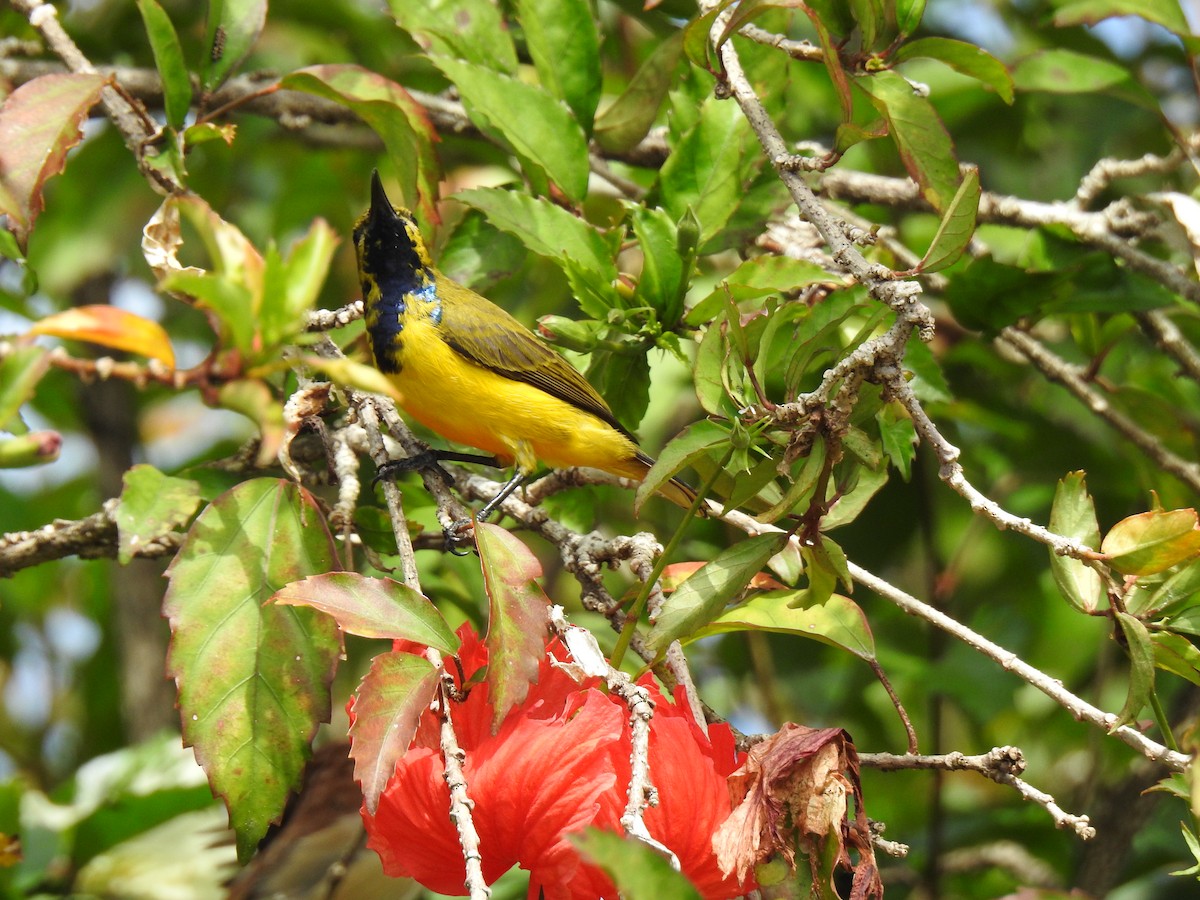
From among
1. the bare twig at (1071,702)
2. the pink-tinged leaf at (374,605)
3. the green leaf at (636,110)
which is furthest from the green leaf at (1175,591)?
the green leaf at (636,110)

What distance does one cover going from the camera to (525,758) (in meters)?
1.63

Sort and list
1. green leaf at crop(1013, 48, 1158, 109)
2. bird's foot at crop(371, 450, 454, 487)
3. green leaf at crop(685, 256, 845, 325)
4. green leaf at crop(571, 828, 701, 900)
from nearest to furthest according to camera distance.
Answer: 1. green leaf at crop(571, 828, 701, 900)
2. green leaf at crop(685, 256, 845, 325)
3. bird's foot at crop(371, 450, 454, 487)
4. green leaf at crop(1013, 48, 1158, 109)

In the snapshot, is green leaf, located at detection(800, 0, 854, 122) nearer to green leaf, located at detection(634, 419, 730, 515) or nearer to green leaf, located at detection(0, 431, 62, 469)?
green leaf, located at detection(634, 419, 730, 515)

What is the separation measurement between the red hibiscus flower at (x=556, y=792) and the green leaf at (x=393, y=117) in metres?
1.33

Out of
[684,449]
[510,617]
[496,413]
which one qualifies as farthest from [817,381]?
[510,617]

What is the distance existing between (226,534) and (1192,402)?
11.0ft

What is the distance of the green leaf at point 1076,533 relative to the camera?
1931mm

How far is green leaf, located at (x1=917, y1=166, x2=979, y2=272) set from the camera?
180 cm

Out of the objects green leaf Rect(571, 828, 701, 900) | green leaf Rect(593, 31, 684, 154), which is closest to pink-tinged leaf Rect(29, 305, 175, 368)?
green leaf Rect(571, 828, 701, 900)

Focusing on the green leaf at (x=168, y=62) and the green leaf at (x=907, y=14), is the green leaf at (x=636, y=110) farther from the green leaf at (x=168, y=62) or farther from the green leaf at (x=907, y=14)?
the green leaf at (x=168, y=62)

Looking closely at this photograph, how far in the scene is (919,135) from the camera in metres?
2.34

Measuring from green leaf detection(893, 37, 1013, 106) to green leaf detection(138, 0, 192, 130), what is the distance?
58.4 inches

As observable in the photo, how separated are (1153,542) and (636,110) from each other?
1.71m

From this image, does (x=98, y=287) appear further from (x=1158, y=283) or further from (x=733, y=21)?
(x=1158, y=283)
